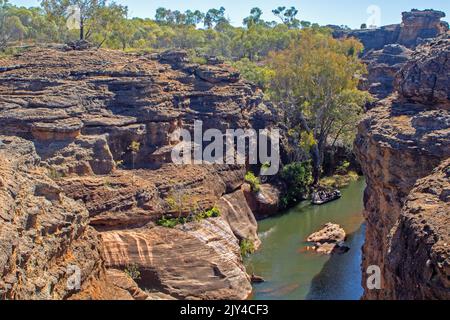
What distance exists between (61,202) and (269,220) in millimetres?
18664

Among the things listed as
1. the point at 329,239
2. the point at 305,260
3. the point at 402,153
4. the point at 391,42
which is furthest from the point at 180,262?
the point at 391,42

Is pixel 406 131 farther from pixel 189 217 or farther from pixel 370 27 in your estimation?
pixel 370 27

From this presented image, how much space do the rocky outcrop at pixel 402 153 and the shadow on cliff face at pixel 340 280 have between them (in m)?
3.09

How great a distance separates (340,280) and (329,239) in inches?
196

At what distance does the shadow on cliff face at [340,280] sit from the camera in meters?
21.0

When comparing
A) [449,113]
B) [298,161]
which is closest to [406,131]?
[449,113]

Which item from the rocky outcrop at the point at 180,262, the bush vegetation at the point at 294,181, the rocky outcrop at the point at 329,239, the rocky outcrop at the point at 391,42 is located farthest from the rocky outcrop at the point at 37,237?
the rocky outcrop at the point at 391,42

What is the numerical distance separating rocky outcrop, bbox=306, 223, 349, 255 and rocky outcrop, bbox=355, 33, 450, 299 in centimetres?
652

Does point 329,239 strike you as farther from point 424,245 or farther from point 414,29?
point 414,29

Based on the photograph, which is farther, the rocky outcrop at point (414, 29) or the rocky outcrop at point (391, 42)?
the rocky outcrop at point (414, 29)

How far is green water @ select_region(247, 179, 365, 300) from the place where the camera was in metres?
21.7

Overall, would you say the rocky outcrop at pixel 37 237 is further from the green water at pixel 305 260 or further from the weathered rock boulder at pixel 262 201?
the weathered rock boulder at pixel 262 201

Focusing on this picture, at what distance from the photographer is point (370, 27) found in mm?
83625

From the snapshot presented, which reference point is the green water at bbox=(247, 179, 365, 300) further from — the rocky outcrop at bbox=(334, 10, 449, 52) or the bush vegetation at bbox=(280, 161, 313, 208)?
the rocky outcrop at bbox=(334, 10, 449, 52)
